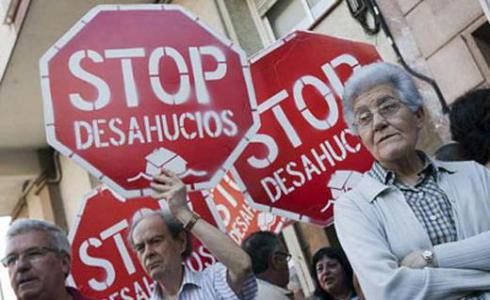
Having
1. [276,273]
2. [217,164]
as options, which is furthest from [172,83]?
[276,273]

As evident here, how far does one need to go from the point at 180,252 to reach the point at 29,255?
0.66 metres

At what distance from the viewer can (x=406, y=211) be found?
167 cm

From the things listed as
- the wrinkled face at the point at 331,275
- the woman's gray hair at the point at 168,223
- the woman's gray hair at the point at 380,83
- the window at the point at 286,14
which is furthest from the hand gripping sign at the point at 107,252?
the window at the point at 286,14

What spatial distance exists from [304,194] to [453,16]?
83.3 inches

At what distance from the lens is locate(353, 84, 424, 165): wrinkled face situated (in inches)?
70.4

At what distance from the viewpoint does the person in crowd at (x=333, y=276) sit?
140 inches

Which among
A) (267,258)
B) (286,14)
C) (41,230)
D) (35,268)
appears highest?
(286,14)

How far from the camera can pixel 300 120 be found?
2.75 metres

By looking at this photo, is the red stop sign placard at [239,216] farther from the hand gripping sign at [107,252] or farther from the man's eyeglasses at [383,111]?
the man's eyeglasses at [383,111]

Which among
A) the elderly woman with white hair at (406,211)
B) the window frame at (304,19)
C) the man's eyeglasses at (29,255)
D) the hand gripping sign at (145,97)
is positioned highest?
the window frame at (304,19)

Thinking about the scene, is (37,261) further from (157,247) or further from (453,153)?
(453,153)

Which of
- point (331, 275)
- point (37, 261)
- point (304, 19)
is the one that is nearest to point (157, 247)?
point (37, 261)

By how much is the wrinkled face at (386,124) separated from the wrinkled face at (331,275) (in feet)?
6.27

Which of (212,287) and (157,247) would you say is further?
(157,247)
